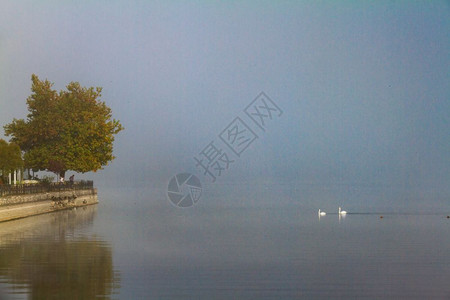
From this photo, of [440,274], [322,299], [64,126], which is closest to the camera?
[322,299]

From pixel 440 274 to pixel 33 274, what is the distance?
1343cm

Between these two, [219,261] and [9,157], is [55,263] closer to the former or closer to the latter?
[219,261]

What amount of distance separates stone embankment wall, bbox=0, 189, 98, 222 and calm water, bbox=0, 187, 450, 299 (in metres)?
0.99

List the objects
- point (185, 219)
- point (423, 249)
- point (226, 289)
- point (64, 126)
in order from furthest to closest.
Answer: point (64, 126) → point (185, 219) → point (423, 249) → point (226, 289)

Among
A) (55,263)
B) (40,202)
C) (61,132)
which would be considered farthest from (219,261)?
(61,132)

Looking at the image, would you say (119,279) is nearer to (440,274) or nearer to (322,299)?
(322,299)

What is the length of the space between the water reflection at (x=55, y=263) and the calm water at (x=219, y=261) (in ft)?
0.11

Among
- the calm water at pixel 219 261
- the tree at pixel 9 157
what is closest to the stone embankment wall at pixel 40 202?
the calm water at pixel 219 261

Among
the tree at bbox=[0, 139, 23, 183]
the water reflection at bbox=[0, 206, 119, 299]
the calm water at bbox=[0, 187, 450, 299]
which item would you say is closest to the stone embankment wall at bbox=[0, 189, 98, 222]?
the calm water at bbox=[0, 187, 450, 299]

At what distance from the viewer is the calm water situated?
1739 centimetres

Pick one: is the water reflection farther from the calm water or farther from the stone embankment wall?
the stone embankment wall

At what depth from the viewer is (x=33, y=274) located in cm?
1877

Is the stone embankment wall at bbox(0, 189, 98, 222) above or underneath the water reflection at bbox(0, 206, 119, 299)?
above

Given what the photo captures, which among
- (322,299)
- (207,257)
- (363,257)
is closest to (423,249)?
(363,257)
